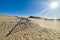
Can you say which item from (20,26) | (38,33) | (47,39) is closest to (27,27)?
(20,26)

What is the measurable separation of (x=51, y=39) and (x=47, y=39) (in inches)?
18.9

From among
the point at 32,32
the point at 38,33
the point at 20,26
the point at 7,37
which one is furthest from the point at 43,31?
the point at 7,37

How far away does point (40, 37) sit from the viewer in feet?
29.7

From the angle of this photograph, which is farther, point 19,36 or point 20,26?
point 20,26

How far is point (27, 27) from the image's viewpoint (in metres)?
11.1

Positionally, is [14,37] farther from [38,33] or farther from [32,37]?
[38,33]

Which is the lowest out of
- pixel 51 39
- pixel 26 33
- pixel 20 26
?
pixel 51 39

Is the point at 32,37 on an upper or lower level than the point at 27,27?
lower

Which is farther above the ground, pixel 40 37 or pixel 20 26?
pixel 20 26

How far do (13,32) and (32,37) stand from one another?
2652 mm

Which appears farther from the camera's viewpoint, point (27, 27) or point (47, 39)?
point (27, 27)

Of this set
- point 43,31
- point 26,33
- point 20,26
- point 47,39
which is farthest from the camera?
point 20,26

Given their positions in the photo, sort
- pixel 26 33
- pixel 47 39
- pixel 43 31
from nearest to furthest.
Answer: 1. pixel 47 39
2. pixel 26 33
3. pixel 43 31

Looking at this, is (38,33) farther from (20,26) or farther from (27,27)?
(20,26)
